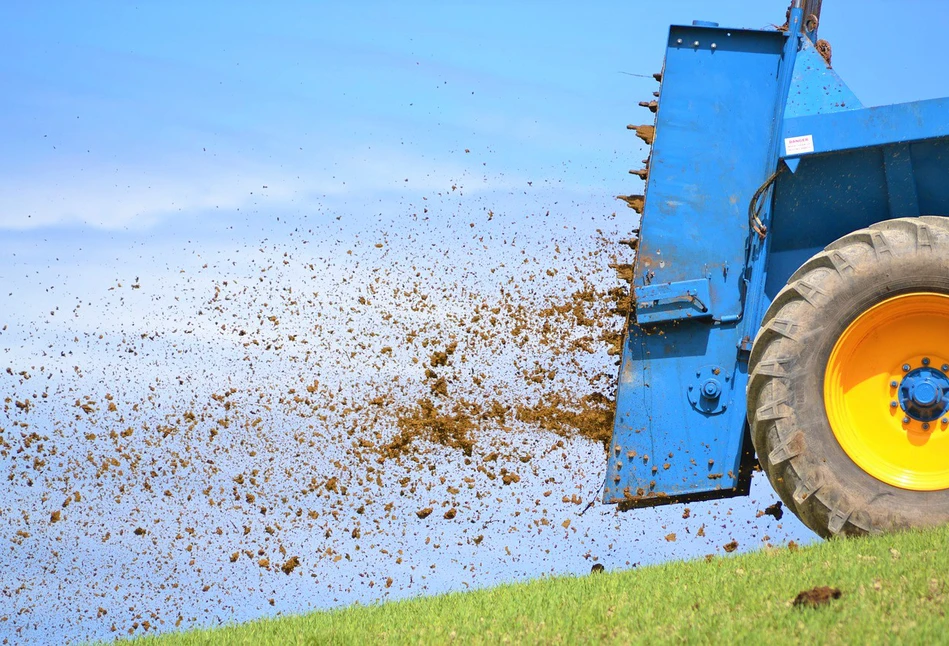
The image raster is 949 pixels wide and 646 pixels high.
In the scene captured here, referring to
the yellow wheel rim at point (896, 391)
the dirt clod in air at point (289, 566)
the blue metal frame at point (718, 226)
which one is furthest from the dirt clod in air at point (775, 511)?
the dirt clod in air at point (289, 566)

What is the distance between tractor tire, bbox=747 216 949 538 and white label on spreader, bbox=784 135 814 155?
56cm

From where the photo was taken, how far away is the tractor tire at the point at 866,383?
17.4 feet

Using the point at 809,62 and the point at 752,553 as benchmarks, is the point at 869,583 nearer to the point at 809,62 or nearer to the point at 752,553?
the point at 752,553

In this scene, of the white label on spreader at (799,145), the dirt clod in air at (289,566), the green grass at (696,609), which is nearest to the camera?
the green grass at (696,609)

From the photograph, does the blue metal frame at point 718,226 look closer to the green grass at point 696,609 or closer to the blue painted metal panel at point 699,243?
the blue painted metal panel at point 699,243

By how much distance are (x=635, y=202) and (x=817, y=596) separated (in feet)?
9.14

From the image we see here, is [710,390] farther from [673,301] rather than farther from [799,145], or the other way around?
[799,145]

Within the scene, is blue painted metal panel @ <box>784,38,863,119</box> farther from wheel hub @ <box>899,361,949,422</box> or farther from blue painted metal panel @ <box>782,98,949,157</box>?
wheel hub @ <box>899,361,949,422</box>

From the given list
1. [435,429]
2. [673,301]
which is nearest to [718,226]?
[673,301]

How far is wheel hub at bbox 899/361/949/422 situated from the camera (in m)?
5.28

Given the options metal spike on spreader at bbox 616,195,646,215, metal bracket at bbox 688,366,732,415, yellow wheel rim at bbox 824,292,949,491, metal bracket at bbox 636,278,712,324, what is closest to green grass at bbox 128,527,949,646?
yellow wheel rim at bbox 824,292,949,491

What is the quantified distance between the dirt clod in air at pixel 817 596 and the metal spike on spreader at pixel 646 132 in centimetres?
293

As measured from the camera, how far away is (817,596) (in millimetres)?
4098

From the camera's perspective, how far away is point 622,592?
15.8ft
